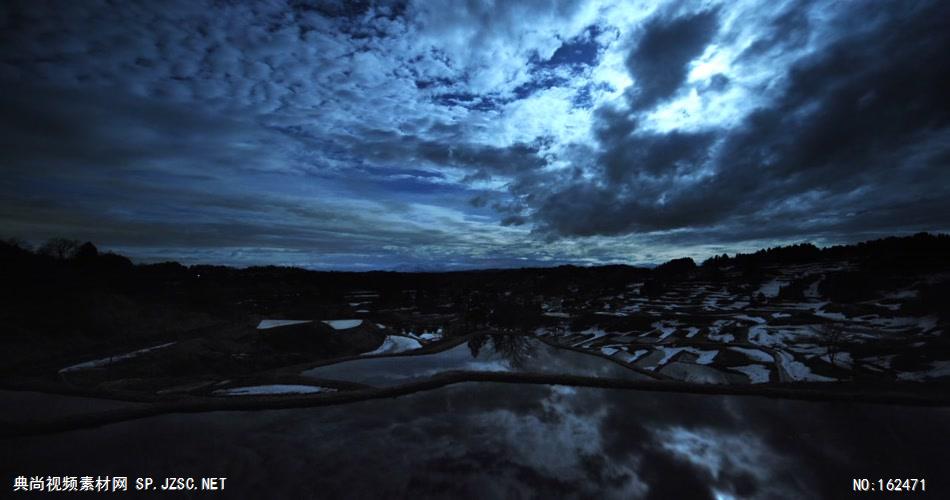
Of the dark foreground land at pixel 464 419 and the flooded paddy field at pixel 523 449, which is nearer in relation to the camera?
the flooded paddy field at pixel 523 449

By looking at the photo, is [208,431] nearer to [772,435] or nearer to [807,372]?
[772,435]

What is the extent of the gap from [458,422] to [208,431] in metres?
5.99

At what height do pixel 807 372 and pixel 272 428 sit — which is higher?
pixel 272 428

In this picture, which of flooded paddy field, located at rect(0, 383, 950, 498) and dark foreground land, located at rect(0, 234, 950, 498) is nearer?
flooded paddy field, located at rect(0, 383, 950, 498)

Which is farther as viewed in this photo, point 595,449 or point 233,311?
point 233,311

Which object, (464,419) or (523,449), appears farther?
(464,419)

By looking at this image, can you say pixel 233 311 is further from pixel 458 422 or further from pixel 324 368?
pixel 458 422

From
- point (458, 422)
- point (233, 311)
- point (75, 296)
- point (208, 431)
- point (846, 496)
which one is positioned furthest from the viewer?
point (233, 311)

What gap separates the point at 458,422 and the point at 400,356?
11964mm

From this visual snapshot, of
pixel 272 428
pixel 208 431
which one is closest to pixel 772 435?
pixel 272 428

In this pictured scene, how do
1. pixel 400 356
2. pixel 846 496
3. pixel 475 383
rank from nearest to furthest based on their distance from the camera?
pixel 846 496 → pixel 475 383 → pixel 400 356

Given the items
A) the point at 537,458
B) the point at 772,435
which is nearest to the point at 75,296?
the point at 537,458

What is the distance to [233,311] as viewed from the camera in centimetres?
5131

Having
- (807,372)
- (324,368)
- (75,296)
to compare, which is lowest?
(807,372)
